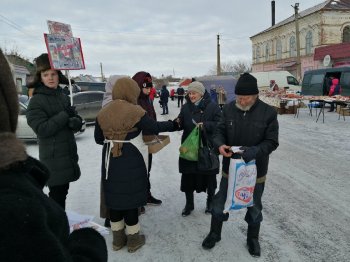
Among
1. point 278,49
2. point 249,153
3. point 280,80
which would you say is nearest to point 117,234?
point 249,153

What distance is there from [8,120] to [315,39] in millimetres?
41712

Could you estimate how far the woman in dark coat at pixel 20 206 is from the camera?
31.4 inches

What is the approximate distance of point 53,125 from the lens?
3160 mm

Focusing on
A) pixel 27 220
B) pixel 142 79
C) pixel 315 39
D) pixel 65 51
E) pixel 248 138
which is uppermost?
pixel 315 39

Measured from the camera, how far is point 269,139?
3.20 metres

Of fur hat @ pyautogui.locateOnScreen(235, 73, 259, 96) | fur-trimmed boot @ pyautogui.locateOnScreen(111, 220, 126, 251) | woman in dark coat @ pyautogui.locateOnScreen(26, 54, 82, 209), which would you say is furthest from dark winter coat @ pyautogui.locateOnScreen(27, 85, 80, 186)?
fur hat @ pyautogui.locateOnScreen(235, 73, 259, 96)

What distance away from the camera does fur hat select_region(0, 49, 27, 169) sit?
0.87 metres

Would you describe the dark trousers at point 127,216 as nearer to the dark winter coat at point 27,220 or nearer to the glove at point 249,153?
the glove at point 249,153

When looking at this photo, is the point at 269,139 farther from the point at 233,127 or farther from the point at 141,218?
the point at 141,218

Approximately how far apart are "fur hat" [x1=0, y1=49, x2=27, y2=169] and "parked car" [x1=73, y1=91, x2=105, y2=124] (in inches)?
521

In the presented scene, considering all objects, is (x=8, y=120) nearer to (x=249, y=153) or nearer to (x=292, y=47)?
→ (x=249, y=153)

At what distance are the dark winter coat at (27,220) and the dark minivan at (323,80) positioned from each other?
1776 cm

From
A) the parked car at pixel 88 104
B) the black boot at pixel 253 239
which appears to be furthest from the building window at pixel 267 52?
the black boot at pixel 253 239

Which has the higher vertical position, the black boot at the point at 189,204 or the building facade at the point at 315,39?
the building facade at the point at 315,39
